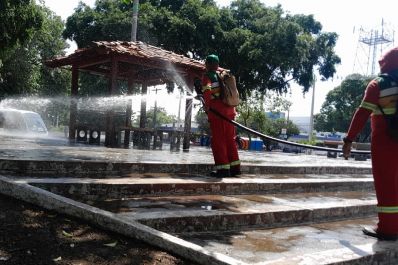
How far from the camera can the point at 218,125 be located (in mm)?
6637

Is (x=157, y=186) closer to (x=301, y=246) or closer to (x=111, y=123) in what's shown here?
(x=301, y=246)

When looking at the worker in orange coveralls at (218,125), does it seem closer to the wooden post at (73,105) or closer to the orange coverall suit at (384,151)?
the orange coverall suit at (384,151)

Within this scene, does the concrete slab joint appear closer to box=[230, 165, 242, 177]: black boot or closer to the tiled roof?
box=[230, 165, 242, 177]: black boot

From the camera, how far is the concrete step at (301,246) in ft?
10.7

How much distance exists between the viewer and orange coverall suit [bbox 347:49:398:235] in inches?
166

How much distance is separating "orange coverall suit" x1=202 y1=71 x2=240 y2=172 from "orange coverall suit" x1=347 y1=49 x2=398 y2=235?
8.65ft

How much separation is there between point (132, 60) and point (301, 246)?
8.60 metres

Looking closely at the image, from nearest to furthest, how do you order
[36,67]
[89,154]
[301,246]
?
[301,246], [89,154], [36,67]

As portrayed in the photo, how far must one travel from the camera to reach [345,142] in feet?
14.9

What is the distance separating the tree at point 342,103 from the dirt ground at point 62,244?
5634cm

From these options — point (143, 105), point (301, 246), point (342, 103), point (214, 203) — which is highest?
point (342, 103)

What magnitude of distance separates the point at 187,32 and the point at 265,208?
2128 cm

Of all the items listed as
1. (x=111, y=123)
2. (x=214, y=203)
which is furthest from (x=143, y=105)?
(x=214, y=203)

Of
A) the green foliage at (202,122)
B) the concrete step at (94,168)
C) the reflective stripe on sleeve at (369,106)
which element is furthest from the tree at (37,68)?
the reflective stripe on sleeve at (369,106)
